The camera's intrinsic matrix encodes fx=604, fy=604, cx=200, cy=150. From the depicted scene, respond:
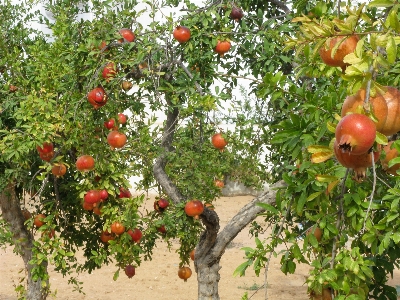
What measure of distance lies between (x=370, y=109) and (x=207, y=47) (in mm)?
2555

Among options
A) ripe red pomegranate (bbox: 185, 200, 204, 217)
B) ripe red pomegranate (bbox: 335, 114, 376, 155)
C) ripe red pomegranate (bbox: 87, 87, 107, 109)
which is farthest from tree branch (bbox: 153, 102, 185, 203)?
ripe red pomegranate (bbox: 335, 114, 376, 155)

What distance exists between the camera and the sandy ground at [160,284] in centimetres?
709

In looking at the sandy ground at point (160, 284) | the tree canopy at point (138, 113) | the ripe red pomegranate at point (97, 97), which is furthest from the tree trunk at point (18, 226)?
the sandy ground at point (160, 284)

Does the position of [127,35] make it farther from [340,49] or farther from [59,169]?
[340,49]

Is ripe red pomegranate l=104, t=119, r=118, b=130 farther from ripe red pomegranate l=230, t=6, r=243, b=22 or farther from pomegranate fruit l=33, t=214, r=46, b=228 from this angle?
ripe red pomegranate l=230, t=6, r=243, b=22

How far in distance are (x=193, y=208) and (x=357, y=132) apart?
273cm

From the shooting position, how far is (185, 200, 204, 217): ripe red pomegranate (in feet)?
12.2

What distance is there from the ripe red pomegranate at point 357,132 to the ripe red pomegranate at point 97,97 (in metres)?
2.36

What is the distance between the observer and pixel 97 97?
329 centimetres

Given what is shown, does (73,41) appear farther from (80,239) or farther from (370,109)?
(370,109)

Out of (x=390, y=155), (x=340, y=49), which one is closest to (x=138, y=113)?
(x=390, y=155)

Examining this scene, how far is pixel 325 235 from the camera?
1.70 m

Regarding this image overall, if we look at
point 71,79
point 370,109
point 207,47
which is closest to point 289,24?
point 207,47

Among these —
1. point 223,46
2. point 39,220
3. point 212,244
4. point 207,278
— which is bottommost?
point 207,278
